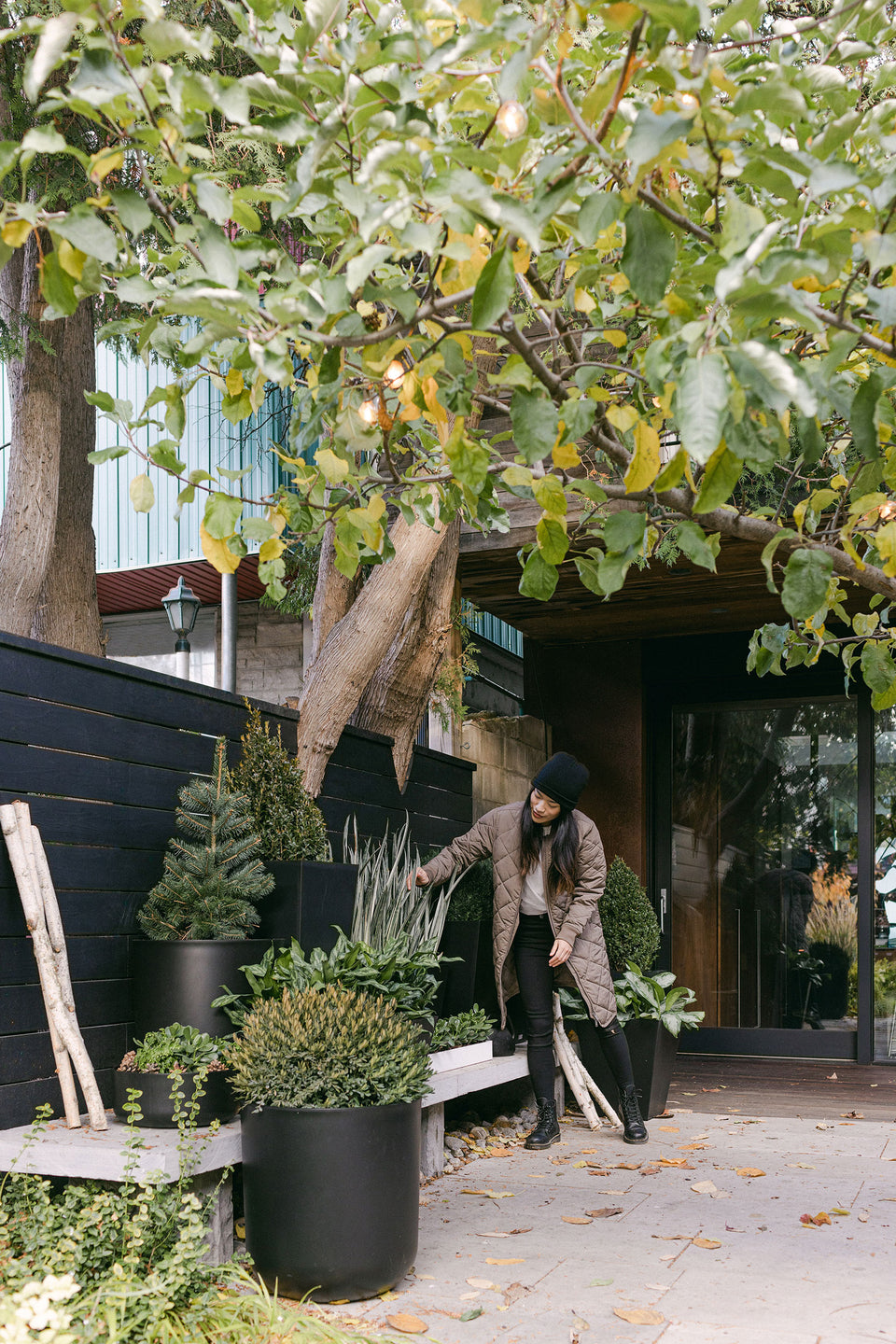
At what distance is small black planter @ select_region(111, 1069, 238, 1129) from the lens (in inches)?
143

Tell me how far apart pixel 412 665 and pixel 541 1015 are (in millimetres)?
1984

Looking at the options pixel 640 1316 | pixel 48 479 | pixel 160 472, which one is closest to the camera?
pixel 640 1316

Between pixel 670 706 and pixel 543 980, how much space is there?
13.0ft

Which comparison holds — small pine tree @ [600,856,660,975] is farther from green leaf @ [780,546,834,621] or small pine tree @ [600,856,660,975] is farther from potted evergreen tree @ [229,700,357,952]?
green leaf @ [780,546,834,621]

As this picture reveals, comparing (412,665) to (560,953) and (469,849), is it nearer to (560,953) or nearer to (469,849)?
(469,849)

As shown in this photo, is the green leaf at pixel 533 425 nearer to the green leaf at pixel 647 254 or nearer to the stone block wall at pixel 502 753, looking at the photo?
the green leaf at pixel 647 254

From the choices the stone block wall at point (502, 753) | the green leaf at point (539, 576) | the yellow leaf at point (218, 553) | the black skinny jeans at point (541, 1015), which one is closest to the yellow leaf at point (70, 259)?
the yellow leaf at point (218, 553)

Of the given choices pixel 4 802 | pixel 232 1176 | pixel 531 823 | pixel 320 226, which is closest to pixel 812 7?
pixel 531 823

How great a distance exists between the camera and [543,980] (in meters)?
5.56

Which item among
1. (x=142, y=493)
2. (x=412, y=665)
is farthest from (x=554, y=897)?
(x=142, y=493)

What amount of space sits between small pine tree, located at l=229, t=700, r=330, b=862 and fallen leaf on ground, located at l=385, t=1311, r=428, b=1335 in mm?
1770

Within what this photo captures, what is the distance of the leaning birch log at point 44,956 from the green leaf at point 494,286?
2.39m

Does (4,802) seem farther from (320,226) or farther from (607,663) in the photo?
(607,663)

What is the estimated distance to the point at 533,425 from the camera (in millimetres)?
2254
